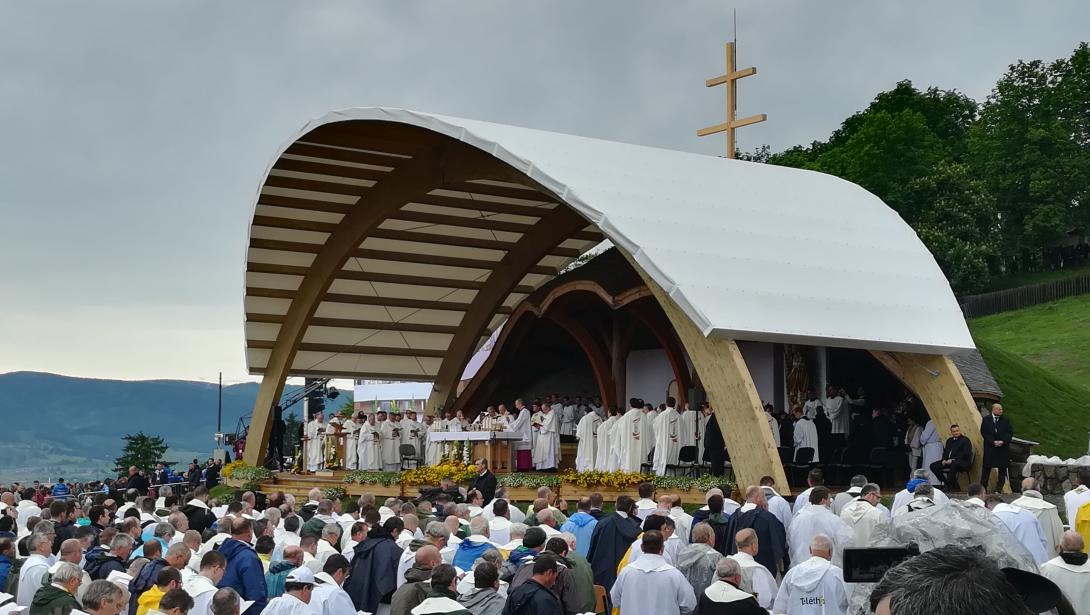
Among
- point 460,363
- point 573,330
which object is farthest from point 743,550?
point 460,363

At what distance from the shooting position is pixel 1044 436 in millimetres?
25125

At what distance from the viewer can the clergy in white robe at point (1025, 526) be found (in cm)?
1111

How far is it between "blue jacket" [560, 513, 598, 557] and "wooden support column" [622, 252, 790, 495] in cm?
589

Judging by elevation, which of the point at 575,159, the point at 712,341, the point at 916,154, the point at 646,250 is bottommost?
the point at 712,341

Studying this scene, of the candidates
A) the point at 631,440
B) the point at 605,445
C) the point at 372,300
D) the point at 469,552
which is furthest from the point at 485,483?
the point at 372,300

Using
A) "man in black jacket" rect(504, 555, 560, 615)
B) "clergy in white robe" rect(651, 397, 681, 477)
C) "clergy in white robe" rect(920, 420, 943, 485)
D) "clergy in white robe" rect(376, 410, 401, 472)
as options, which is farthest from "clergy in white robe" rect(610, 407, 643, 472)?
"man in black jacket" rect(504, 555, 560, 615)

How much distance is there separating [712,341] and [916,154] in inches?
1384

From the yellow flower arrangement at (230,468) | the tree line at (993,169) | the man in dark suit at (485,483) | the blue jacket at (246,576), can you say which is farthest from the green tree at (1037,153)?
the blue jacket at (246,576)

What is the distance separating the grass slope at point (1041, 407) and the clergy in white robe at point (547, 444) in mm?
9750

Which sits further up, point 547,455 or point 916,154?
point 916,154

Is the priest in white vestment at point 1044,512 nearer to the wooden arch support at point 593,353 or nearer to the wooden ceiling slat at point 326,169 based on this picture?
the wooden ceiling slat at point 326,169

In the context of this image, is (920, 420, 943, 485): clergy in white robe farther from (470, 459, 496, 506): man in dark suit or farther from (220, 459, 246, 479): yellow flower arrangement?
(220, 459, 246, 479): yellow flower arrangement

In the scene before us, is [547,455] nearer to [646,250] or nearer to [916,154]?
[646,250]

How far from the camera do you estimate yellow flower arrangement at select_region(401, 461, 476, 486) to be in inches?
870
